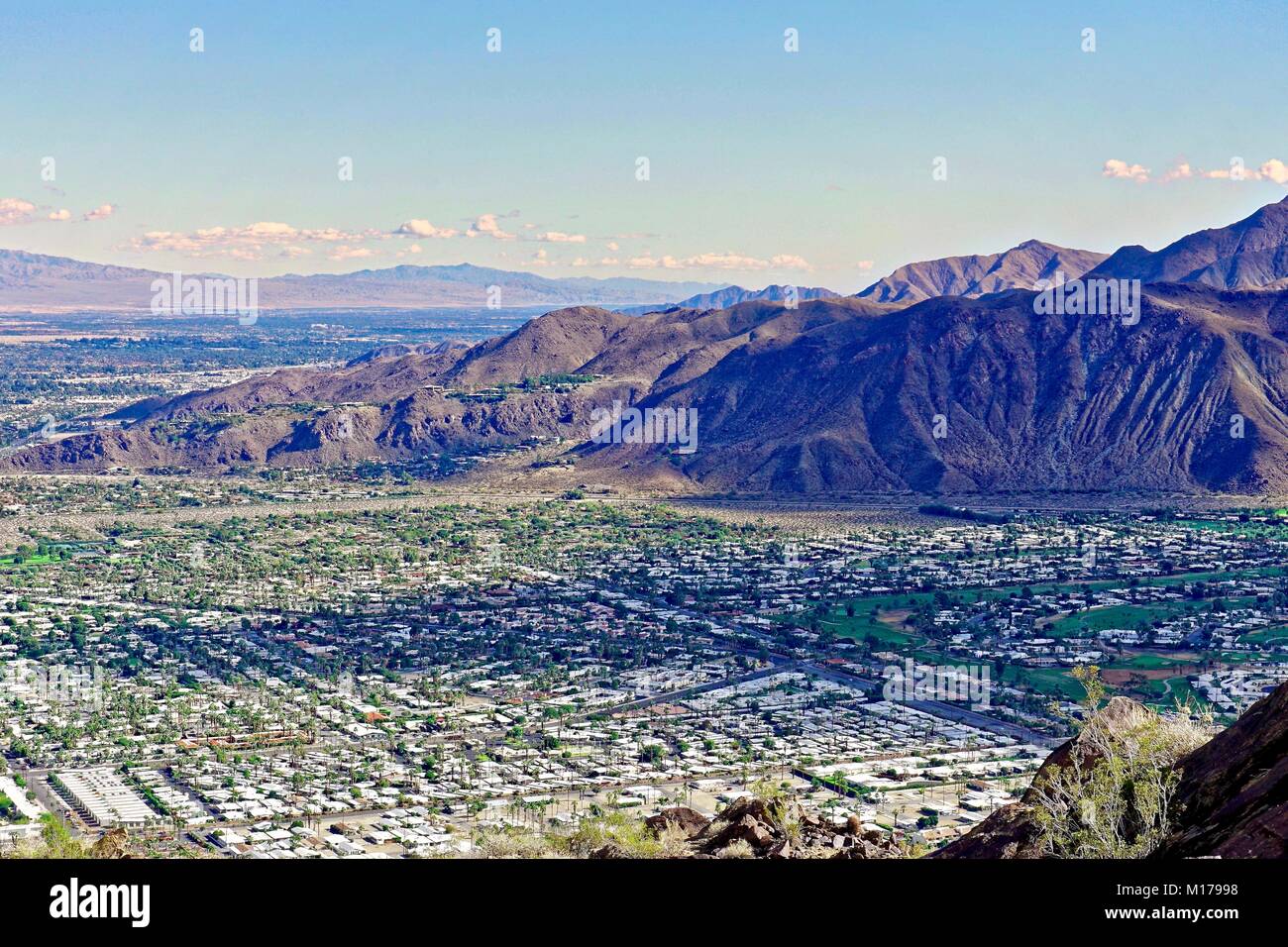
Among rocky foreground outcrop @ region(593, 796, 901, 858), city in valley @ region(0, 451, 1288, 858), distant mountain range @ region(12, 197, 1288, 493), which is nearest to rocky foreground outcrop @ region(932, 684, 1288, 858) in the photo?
rocky foreground outcrop @ region(593, 796, 901, 858)

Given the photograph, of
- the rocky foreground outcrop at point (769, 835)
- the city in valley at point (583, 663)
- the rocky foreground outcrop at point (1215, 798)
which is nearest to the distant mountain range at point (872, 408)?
the city in valley at point (583, 663)

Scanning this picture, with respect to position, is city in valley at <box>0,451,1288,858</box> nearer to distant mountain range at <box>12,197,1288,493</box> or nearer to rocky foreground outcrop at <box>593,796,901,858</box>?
rocky foreground outcrop at <box>593,796,901,858</box>

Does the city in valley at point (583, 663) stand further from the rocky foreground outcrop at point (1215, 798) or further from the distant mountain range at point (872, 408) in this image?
the distant mountain range at point (872, 408)

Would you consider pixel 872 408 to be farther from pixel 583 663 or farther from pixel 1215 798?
pixel 1215 798
